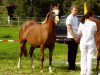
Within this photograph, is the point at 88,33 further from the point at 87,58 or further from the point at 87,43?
the point at 87,58

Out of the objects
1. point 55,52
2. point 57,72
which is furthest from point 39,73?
point 55,52

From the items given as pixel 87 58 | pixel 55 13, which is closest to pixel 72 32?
pixel 55 13

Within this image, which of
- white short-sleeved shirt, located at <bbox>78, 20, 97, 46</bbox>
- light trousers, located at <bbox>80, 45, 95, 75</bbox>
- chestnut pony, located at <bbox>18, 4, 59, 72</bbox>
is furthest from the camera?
chestnut pony, located at <bbox>18, 4, 59, 72</bbox>

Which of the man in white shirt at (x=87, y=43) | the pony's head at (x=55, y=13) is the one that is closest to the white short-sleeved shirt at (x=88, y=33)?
the man in white shirt at (x=87, y=43)

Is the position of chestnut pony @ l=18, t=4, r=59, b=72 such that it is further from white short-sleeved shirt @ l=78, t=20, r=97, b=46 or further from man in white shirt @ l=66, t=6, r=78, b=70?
white short-sleeved shirt @ l=78, t=20, r=97, b=46

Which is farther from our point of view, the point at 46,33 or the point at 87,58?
the point at 46,33

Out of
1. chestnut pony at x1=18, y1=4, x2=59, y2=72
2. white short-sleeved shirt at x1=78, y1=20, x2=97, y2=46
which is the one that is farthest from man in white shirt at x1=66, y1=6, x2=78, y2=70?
white short-sleeved shirt at x1=78, y1=20, x2=97, y2=46

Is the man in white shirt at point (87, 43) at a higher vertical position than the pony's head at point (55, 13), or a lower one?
lower

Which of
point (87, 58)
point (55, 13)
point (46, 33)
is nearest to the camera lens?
point (87, 58)

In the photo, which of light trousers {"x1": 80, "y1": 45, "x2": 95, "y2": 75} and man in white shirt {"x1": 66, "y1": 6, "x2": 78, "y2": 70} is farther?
man in white shirt {"x1": 66, "y1": 6, "x2": 78, "y2": 70}

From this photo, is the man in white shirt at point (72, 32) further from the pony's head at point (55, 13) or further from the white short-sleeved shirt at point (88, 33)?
the white short-sleeved shirt at point (88, 33)

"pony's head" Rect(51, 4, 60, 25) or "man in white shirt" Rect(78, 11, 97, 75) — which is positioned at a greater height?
"pony's head" Rect(51, 4, 60, 25)

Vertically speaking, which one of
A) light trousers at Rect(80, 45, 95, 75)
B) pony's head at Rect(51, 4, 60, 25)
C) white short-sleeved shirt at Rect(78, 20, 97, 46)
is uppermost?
pony's head at Rect(51, 4, 60, 25)

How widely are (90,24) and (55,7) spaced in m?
2.27
